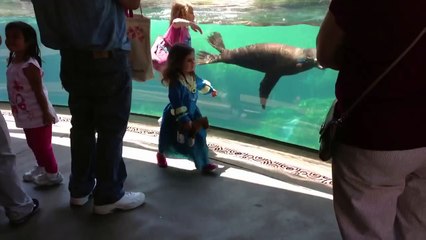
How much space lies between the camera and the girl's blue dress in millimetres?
2814

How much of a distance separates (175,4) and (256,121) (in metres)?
1.37

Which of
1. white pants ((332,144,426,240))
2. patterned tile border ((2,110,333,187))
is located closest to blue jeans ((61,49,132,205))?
patterned tile border ((2,110,333,187))

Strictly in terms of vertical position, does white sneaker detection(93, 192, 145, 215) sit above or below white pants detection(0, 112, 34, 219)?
below

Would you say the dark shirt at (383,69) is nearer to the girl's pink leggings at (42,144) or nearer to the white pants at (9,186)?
the white pants at (9,186)

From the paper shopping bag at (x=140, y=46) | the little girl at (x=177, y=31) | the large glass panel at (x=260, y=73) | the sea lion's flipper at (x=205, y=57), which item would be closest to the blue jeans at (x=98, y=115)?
the paper shopping bag at (x=140, y=46)

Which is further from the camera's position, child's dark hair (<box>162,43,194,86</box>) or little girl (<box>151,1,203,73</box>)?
little girl (<box>151,1,203,73</box>)

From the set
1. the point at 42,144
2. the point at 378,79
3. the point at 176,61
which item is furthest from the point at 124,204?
the point at 378,79

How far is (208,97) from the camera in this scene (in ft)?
14.4

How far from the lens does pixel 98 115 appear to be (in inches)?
90.4

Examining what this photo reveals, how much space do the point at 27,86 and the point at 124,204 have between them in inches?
34.2

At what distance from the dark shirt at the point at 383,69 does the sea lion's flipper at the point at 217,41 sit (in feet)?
9.19

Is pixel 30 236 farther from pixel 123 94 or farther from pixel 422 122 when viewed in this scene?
pixel 422 122

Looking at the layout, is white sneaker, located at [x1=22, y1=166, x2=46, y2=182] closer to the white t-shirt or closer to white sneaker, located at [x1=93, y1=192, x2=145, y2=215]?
the white t-shirt

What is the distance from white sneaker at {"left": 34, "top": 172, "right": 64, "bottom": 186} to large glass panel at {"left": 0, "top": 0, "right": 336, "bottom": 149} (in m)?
1.41
